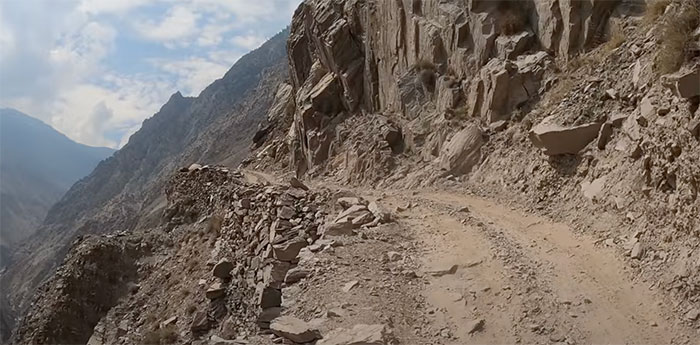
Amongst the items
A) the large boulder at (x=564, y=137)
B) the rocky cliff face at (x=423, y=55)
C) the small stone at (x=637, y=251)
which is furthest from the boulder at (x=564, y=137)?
the small stone at (x=637, y=251)

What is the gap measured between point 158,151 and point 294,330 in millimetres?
142815

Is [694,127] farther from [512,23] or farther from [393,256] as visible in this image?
[512,23]

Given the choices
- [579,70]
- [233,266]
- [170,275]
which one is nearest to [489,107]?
[579,70]

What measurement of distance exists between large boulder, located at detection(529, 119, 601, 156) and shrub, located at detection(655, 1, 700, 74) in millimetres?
2737

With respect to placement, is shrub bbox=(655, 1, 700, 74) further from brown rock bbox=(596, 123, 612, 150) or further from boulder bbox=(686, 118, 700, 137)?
brown rock bbox=(596, 123, 612, 150)

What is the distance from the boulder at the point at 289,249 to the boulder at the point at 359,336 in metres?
3.57

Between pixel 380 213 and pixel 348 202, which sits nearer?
pixel 380 213

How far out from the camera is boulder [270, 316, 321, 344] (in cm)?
769

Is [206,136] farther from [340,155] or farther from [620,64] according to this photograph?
[620,64]

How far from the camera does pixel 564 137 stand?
12.5 meters

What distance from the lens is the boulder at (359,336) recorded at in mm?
7242

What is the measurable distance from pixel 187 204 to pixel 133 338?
28.4ft

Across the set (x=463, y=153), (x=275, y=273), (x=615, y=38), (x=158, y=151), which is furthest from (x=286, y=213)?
(x=158, y=151)

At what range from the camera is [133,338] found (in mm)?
17703
